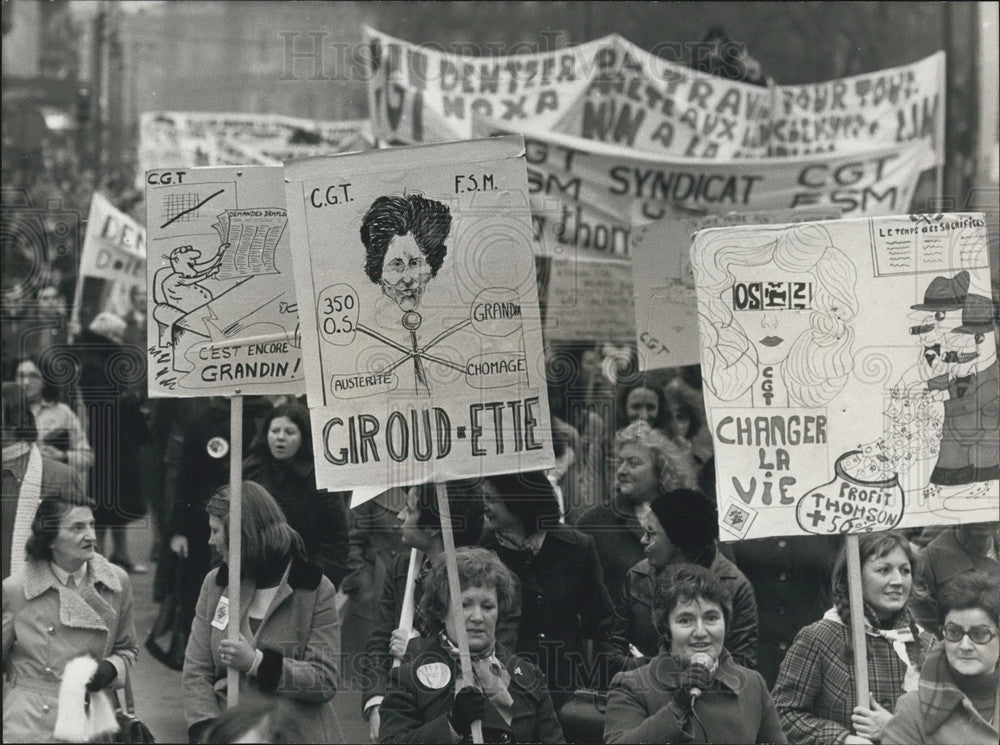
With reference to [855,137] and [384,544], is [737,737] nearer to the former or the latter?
Result: [384,544]

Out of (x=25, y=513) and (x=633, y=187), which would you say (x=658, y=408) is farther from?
(x=25, y=513)

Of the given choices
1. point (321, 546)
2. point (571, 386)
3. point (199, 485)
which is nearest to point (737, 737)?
point (321, 546)

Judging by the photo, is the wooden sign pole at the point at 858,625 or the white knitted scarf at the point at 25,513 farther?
the white knitted scarf at the point at 25,513

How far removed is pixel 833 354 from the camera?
5.41 meters

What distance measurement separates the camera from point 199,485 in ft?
22.9

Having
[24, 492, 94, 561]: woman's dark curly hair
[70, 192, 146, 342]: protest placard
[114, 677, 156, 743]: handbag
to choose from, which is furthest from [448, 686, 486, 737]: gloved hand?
[70, 192, 146, 342]: protest placard

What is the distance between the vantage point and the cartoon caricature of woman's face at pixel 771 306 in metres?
5.41

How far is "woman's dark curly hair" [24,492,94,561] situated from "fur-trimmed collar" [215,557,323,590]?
25.6 inches

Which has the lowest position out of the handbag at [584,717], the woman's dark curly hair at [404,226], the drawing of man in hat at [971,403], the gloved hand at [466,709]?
the handbag at [584,717]

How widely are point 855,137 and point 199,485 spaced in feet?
20.5

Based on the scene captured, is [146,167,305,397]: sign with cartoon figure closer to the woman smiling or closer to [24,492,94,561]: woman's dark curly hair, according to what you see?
[24,492,94,561]: woman's dark curly hair

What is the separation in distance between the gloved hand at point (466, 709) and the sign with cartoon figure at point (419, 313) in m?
0.70

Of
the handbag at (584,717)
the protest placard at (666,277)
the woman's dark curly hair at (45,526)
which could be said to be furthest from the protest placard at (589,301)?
the woman's dark curly hair at (45,526)

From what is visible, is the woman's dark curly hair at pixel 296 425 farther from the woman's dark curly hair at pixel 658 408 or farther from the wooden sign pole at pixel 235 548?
the woman's dark curly hair at pixel 658 408
